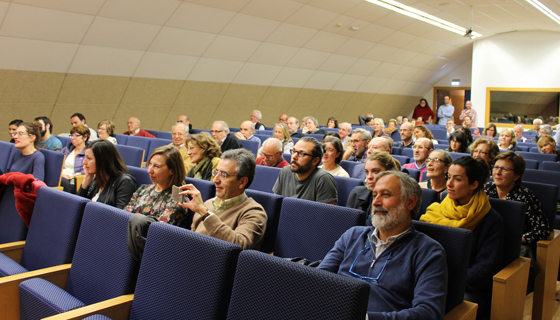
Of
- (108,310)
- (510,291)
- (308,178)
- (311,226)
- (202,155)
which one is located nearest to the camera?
(108,310)

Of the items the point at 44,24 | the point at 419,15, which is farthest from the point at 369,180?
the point at 419,15

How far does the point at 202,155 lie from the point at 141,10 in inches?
178

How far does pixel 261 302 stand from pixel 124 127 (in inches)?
340

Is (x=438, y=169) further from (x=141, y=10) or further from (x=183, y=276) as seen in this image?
(x=141, y=10)

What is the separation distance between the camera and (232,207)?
8.46 feet

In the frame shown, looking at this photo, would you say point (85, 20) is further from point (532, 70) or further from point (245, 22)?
point (532, 70)

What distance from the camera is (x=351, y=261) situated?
2.07 m

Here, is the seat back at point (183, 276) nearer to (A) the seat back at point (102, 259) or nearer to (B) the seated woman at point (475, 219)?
(A) the seat back at point (102, 259)

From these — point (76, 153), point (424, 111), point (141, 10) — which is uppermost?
point (141, 10)

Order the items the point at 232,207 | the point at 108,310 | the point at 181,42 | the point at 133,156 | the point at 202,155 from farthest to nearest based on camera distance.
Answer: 1. the point at 181,42
2. the point at 133,156
3. the point at 202,155
4. the point at 232,207
5. the point at 108,310

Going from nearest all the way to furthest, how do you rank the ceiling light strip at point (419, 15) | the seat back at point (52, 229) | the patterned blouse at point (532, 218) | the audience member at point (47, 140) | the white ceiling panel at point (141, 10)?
the seat back at point (52, 229), the patterned blouse at point (532, 218), the audience member at point (47, 140), the white ceiling panel at point (141, 10), the ceiling light strip at point (419, 15)

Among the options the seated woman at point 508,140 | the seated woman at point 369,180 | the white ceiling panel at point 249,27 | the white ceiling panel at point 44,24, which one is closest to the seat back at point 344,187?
the seated woman at point 369,180

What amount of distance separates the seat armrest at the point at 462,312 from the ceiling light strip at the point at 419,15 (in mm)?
8786

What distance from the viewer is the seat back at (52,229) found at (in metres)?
2.38
